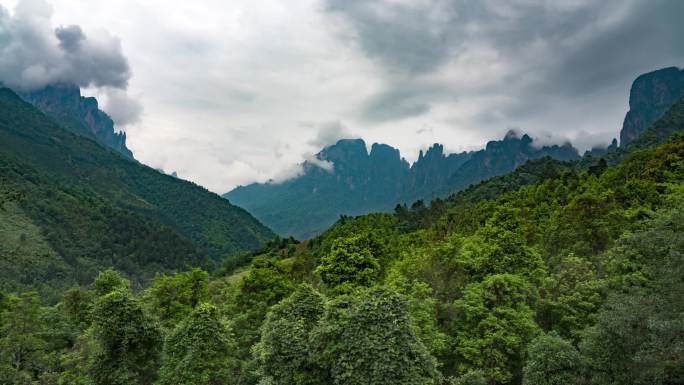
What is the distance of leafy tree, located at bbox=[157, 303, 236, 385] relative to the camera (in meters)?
25.5

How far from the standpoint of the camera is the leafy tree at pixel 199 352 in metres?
25.5

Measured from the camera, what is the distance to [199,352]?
25.8 metres

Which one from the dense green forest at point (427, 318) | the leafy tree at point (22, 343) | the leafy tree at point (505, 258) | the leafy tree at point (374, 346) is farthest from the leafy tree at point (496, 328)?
the leafy tree at point (22, 343)

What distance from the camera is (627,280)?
2625 cm

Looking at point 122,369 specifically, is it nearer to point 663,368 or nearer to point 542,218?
point 663,368

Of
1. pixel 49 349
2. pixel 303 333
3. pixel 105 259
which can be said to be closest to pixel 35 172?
pixel 105 259

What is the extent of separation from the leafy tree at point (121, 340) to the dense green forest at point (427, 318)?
8cm

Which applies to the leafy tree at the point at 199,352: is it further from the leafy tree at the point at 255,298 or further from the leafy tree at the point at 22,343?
the leafy tree at the point at 22,343

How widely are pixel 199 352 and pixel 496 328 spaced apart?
19.2 metres

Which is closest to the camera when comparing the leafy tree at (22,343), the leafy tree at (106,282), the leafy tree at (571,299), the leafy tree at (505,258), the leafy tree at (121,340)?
the leafy tree at (121,340)

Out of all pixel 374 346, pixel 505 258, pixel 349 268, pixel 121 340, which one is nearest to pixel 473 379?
pixel 374 346

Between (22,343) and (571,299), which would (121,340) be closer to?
(22,343)

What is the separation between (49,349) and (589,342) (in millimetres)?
48489

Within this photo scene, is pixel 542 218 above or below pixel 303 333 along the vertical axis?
above
